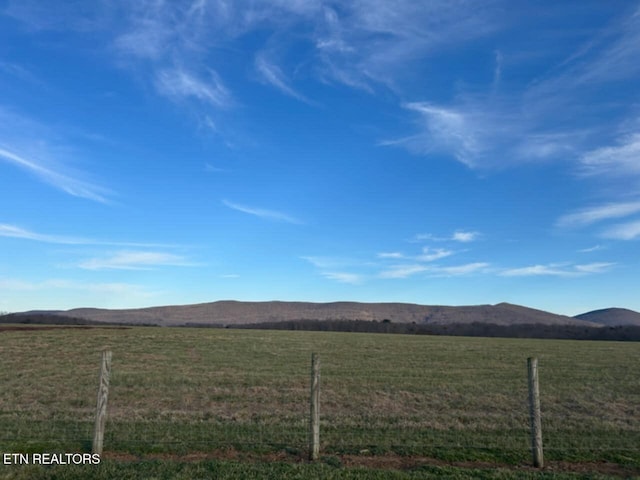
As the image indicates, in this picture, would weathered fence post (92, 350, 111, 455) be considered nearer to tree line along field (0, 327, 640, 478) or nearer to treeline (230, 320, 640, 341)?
tree line along field (0, 327, 640, 478)

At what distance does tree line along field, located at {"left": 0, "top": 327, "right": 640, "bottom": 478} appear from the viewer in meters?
8.46

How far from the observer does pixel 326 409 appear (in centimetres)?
1508

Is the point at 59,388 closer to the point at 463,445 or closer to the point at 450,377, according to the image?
the point at 463,445

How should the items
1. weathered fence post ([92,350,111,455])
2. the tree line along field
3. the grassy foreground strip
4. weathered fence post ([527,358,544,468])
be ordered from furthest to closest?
1. weathered fence post ([92,350,111,455])
2. weathered fence post ([527,358,544,468])
3. the tree line along field
4. the grassy foreground strip

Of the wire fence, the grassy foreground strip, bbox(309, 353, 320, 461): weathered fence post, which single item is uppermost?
bbox(309, 353, 320, 461): weathered fence post

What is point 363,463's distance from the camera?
8.53 metres

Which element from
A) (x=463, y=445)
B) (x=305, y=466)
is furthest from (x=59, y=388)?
(x=463, y=445)

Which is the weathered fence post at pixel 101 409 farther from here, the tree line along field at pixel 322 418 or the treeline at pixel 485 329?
the treeline at pixel 485 329

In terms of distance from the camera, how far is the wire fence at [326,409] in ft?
32.2

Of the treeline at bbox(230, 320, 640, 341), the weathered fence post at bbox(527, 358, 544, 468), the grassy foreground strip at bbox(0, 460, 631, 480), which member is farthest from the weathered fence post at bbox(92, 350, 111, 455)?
the treeline at bbox(230, 320, 640, 341)

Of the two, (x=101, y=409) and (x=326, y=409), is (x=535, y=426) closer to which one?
(x=326, y=409)

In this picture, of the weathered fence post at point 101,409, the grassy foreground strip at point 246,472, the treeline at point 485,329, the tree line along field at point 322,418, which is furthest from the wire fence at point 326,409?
the treeline at point 485,329

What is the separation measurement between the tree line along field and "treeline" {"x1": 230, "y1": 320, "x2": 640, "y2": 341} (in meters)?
95.1

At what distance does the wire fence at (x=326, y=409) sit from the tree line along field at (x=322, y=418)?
0.05m
